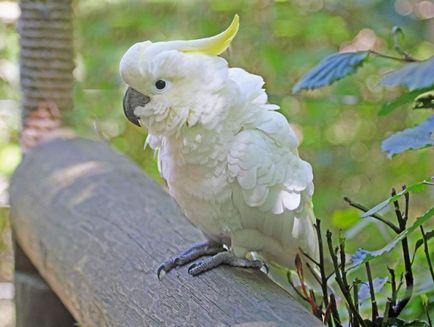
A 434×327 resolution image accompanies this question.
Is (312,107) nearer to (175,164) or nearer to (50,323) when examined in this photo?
(50,323)

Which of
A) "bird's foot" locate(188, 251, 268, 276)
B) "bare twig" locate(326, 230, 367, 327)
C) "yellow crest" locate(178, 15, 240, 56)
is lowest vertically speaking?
"bird's foot" locate(188, 251, 268, 276)

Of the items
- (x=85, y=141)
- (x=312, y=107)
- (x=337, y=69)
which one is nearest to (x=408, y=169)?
(x=312, y=107)

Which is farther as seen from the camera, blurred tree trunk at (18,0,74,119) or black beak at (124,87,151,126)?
blurred tree trunk at (18,0,74,119)

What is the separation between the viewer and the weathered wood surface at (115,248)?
972 millimetres

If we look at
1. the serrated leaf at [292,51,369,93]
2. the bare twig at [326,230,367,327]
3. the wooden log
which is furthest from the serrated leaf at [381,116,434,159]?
the wooden log

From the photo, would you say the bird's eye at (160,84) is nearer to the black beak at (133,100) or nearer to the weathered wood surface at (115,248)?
the black beak at (133,100)

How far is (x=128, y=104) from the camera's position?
100 centimetres

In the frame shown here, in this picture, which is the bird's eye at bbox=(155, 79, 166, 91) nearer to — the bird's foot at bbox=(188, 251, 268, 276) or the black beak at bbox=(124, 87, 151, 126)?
the black beak at bbox=(124, 87, 151, 126)

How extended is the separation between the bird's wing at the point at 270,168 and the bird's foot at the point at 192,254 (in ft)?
0.40

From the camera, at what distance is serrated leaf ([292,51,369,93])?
3.61 ft

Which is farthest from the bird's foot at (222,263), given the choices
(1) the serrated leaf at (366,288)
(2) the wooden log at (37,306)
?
(2) the wooden log at (37,306)

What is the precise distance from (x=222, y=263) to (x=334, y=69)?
1.04ft

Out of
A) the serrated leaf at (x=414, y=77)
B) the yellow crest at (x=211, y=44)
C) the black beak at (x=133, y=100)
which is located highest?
the serrated leaf at (x=414, y=77)

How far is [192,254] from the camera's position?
112cm
